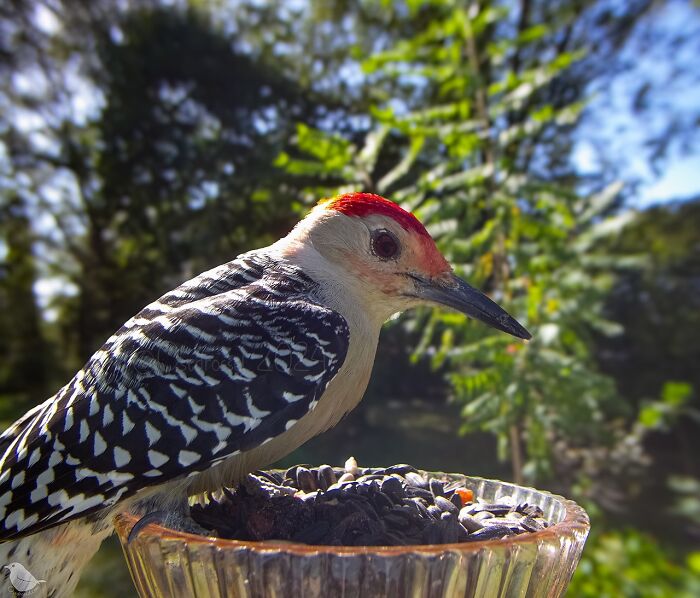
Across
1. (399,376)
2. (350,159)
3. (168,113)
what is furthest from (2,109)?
(399,376)

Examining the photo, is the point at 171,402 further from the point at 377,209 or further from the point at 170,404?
the point at 377,209

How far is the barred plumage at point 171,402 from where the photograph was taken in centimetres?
102

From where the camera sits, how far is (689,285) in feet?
14.7

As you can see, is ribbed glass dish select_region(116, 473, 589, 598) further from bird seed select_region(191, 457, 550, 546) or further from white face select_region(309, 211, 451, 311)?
white face select_region(309, 211, 451, 311)

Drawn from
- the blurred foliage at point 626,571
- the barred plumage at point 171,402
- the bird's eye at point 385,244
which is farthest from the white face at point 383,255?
the blurred foliage at point 626,571

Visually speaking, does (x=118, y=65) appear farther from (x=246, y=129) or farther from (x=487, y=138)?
(x=487, y=138)

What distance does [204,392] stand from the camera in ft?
3.58

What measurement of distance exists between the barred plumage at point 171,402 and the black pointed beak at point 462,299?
0.26m

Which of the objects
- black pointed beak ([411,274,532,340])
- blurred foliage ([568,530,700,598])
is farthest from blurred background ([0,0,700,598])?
black pointed beak ([411,274,532,340])

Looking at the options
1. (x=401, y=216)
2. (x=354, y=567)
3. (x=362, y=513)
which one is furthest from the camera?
A: (x=401, y=216)

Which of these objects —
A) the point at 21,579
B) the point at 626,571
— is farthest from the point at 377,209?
the point at 626,571

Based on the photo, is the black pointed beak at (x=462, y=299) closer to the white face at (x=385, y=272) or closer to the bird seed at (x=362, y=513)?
the white face at (x=385, y=272)

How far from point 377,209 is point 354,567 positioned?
779 mm

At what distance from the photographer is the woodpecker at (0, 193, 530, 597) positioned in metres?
1.03
